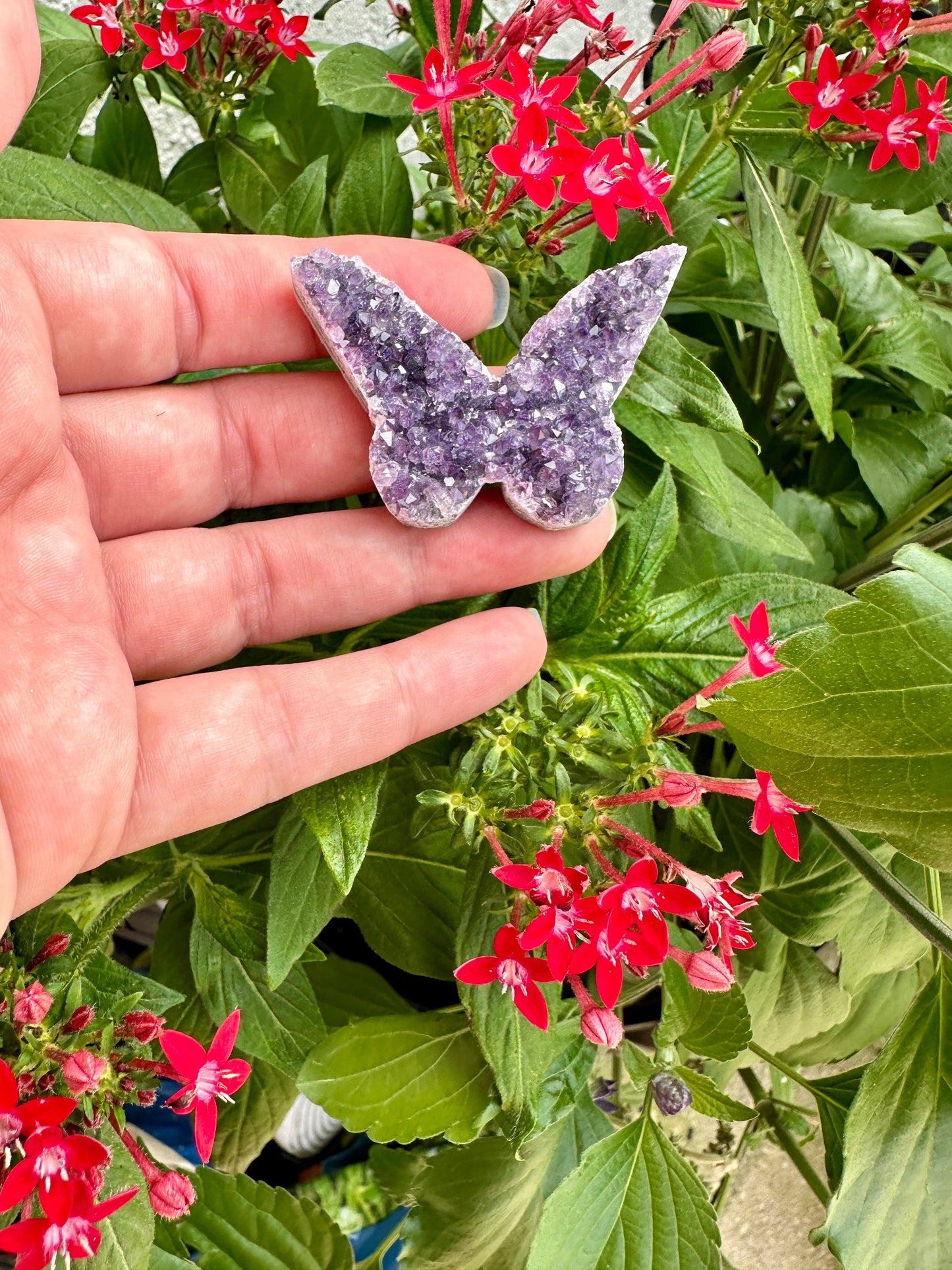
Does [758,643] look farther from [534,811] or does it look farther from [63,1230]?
[63,1230]

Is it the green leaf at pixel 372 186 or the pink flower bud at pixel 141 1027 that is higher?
the green leaf at pixel 372 186

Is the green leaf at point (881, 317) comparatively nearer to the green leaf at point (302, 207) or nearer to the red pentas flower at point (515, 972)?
the green leaf at point (302, 207)

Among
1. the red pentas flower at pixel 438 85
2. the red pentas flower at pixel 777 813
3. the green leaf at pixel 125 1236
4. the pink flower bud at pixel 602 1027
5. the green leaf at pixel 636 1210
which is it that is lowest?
the green leaf at pixel 636 1210

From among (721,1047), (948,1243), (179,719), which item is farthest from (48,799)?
(948,1243)

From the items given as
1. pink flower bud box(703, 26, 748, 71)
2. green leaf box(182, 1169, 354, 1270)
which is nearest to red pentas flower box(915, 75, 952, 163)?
pink flower bud box(703, 26, 748, 71)

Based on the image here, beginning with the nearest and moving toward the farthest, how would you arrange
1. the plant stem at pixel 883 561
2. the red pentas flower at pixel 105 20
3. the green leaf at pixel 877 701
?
the green leaf at pixel 877 701 < the red pentas flower at pixel 105 20 < the plant stem at pixel 883 561

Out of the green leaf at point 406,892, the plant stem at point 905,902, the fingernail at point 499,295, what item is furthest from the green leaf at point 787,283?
the green leaf at point 406,892

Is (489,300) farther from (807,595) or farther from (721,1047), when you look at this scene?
(721,1047)

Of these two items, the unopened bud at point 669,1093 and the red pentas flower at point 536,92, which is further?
the unopened bud at point 669,1093
